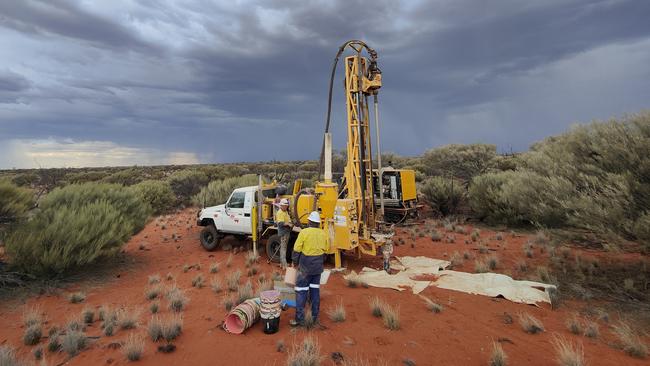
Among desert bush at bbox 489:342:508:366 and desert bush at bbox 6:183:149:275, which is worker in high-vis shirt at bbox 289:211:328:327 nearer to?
desert bush at bbox 489:342:508:366

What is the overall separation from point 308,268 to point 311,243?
425 millimetres

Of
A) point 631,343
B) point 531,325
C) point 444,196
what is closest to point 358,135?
point 531,325

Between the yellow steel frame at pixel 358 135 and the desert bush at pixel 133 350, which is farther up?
the yellow steel frame at pixel 358 135

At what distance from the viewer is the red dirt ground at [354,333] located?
4.94 metres

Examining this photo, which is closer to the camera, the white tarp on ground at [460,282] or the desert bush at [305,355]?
the desert bush at [305,355]

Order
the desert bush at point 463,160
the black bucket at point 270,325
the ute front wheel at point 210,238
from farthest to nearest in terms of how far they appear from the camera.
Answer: the desert bush at point 463,160 < the ute front wheel at point 210,238 < the black bucket at point 270,325

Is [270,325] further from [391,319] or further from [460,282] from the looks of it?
[460,282]

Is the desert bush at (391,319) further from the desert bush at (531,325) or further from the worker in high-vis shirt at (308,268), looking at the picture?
the desert bush at (531,325)

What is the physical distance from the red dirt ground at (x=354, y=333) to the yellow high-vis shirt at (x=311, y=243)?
1298 mm

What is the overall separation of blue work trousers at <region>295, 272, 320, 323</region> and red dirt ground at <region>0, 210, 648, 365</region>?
310mm

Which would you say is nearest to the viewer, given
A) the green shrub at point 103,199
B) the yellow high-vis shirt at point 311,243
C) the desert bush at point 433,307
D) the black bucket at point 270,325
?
the black bucket at point 270,325

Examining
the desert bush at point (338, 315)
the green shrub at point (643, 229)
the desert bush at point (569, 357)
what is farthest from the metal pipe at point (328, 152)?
the green shrub at point (643, 229)

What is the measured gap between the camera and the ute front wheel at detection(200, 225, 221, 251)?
480 inches

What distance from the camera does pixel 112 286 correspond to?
8820 mm
